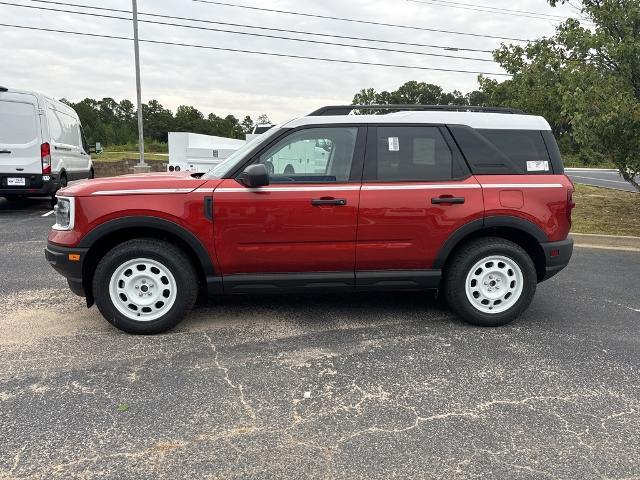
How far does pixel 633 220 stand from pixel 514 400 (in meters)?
8.51

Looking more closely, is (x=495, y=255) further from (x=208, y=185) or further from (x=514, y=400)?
(x=208, y=185)

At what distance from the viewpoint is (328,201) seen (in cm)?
403

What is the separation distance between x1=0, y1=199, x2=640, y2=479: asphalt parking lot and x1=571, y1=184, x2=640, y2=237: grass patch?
4473 mm

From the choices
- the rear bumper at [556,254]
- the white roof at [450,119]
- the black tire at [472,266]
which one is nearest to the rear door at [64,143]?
the white roof at [450,119]

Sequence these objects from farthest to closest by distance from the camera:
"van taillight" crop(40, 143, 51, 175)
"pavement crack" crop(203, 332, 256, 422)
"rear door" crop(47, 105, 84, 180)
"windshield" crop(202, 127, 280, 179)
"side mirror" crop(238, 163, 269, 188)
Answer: "rear door" crop(47, 105, 84, 180) < "van taillight" crop(40, 143, 51, 175) < "windshield" crop(202, 127, 280, 179) < "side mirror" crop(238, 163, 269, 188) < "pavement crack" crop(203, 332, 256, 422)

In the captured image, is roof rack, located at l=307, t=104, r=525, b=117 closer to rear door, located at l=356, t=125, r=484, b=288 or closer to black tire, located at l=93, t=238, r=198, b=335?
rear door, located at l=356, t=125, r=484, b=288

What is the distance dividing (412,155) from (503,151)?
80 centimetres

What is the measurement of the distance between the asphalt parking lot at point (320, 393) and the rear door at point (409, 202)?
551mm

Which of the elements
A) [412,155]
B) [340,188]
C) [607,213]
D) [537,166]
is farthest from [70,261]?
[607,213]

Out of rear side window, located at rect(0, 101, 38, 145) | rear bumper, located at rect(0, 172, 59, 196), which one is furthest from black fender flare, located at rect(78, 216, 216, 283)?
rear side window, located at rect(0, 101, 38, 145)

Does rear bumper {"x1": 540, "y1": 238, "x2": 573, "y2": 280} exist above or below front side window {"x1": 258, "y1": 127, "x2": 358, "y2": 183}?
below

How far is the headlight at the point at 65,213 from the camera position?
393 cm

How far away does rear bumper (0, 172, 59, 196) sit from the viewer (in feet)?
32.8

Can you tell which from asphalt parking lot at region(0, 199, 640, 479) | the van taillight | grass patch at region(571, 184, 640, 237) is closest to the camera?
asphalt parking lot at region(0, 199, 640, 479)
